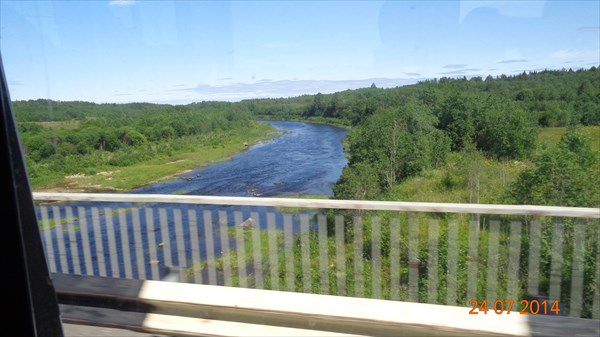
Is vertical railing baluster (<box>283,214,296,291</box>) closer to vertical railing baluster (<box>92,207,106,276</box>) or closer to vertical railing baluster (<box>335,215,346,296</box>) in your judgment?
vertical railing baluster (<box>335,215,346,296</box>)

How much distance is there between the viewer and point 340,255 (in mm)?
2725

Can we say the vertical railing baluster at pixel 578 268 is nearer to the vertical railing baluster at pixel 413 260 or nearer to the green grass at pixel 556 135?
the vertical railing baluster at pixel 413 260

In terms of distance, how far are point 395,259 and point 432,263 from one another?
0.21 m

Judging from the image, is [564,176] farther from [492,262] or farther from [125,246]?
[125,246]

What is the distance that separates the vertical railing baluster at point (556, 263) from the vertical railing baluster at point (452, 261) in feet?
1.61

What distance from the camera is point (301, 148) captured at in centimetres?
846

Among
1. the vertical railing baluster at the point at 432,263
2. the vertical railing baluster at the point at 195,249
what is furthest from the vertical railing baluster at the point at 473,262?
the vertical railing baluster at the point at 195,249

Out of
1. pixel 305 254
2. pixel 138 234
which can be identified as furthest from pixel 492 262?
pixel 138 234

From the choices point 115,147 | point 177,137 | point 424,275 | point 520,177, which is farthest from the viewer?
point 520,177

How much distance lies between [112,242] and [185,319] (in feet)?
3.02

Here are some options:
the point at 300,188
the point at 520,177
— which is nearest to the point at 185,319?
the point at 300,188

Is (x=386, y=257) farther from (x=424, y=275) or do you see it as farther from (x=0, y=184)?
(x=0, y=184)

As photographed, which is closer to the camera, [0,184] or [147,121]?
[0,184]

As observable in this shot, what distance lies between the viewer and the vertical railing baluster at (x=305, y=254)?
8.56ft
